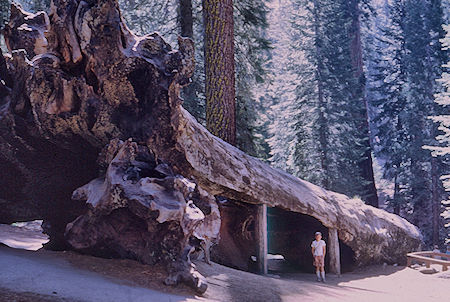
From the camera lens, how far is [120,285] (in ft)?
17.4

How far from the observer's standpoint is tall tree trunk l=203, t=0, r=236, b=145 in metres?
12.0

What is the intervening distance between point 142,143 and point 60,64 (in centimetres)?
197

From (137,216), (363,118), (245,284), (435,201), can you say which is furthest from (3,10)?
(435,201)

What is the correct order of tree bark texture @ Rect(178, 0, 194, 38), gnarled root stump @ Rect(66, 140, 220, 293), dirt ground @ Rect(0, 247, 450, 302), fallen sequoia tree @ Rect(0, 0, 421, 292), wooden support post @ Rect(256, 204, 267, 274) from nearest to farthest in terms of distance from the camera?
dirt ground @ Rect(0, 247, 450, 302) < gnarled root stump @ Rect(66, 140, 220, 293) < fallen sequoia tree @ Rect(0, 0, 421, 292) < wooden support post @ Rect(256, 204, 267, 274) < tree bark texture @ Rect(178, 0, 194, 38)

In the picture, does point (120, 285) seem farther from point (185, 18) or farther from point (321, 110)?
point (321, 110)

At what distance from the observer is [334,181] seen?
22.9m

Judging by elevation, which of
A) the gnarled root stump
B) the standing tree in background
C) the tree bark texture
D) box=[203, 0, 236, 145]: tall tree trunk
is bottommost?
the gnarled root stump

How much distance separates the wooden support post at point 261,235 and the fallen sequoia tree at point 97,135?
4.25 meters

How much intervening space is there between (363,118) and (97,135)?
21.3m

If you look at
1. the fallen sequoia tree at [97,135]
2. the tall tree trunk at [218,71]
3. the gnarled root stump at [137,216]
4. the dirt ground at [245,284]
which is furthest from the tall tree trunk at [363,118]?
the gnarled root stump at [137,216]

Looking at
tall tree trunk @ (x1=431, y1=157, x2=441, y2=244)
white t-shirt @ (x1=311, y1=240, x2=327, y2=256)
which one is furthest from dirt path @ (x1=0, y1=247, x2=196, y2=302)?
tall tree trunk @ (x1=431, y1=157, x2=441, y2=244)

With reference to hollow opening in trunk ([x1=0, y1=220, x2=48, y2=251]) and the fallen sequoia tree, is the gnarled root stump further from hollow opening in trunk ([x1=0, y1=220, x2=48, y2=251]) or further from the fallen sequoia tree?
hollow opening in trunk ([x1=0, y1=220, x2=48, y2=251])

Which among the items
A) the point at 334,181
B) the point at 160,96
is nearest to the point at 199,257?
the point at 160,96

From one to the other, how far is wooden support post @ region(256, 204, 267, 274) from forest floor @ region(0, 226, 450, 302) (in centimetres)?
191
